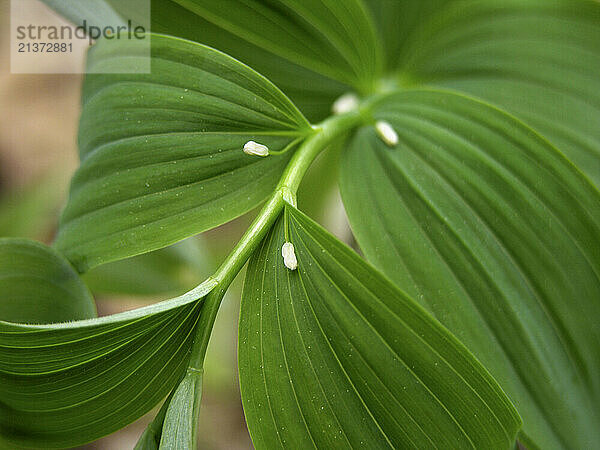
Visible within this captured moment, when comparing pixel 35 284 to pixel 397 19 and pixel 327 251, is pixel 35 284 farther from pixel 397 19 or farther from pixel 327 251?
pixel 397 19

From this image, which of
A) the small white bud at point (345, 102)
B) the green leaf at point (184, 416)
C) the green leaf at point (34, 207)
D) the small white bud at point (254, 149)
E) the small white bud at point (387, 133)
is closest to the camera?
the green leaf at point (184, 416)

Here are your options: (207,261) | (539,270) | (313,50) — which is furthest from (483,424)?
(207,261)

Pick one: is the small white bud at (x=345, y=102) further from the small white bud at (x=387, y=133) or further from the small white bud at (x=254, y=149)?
the small white bud at (x=254, y=149)

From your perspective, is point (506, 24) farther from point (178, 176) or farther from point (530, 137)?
point (178, 176)

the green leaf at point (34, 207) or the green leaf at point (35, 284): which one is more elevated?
the green leaf at point (34, 207)

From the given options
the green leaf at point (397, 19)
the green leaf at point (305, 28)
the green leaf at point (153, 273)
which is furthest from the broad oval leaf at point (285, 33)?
the green leaf at point (153, 273)
